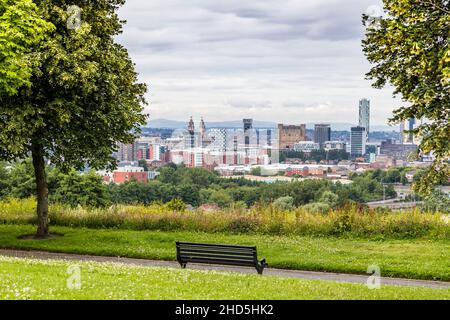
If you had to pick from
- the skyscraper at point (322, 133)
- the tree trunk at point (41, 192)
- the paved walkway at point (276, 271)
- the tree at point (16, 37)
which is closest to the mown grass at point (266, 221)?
the tree trunk at point (41, 192)

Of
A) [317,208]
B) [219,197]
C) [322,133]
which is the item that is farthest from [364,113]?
[317,208]

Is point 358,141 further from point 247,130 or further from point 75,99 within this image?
point 75,99

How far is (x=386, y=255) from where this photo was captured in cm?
1752

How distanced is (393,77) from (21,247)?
1302 cm

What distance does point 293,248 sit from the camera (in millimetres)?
18609

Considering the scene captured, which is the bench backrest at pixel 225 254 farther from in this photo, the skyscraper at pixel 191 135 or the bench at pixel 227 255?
the skyscraper at pixel 191 135

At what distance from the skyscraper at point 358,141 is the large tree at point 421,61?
140 metres

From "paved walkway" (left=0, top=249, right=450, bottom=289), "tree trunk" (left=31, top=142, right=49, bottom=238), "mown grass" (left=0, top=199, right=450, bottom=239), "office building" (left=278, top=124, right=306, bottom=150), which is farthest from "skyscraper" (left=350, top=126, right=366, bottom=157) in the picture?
"paved walkway" (left=0, top=249, right=450, bottom=289)

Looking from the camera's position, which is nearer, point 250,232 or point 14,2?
point 14,2

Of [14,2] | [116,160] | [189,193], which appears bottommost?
[189,193]

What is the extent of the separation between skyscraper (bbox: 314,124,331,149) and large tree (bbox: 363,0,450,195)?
154 metres

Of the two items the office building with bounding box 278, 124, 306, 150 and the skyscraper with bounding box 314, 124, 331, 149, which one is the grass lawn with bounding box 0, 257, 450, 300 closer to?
the skyscraper with bounding box 314, 124, 331, 149
